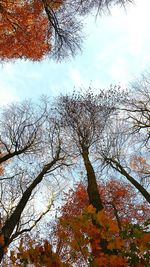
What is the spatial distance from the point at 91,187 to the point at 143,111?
7.82 m

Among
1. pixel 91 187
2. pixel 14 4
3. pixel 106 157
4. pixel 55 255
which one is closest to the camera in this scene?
pixel 55 255

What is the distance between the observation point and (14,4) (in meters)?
9.64

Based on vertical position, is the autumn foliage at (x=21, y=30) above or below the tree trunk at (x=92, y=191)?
above

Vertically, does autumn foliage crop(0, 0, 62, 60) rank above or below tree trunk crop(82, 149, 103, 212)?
above

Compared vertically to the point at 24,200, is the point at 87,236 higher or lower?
lower

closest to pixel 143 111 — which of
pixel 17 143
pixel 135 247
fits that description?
pixel 17 143

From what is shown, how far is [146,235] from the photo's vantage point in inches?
A: 108

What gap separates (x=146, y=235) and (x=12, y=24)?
882 centimetres

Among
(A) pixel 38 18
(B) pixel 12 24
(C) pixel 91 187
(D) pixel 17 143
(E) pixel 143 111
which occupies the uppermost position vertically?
(E) pixel 143 111

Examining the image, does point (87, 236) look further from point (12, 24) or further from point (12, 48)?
point (12, 48)

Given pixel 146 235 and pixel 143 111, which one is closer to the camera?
pixel 146 235

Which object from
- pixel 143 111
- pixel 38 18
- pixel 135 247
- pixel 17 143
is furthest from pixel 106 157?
pixel 135 247

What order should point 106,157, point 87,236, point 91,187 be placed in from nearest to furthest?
→ point 87,236 → point 91,187 → point 106,157

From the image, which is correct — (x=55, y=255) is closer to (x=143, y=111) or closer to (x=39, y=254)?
(x=39, y=254)
